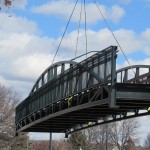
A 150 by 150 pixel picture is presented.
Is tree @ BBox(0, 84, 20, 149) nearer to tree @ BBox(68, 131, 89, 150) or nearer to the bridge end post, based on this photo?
tree @ BBox(68, 131, 89, 150)

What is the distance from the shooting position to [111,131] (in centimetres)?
11306

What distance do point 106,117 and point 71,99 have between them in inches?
194

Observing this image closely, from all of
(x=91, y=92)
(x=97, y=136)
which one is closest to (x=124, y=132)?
(x=97, y=136)

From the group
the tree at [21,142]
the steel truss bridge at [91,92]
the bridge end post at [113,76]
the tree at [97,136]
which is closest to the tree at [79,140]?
the tree at [21,142]

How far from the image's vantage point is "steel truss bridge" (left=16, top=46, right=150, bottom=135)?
2094 cm

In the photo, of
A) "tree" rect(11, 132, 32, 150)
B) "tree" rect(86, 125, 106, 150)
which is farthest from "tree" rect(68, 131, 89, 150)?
"tree" rect(86, 125, 106, 150)

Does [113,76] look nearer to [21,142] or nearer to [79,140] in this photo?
[79,140]

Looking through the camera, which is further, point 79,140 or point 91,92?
point 79,140

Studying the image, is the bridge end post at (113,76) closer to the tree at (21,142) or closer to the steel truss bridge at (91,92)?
the steel truss bridge at (91,92)

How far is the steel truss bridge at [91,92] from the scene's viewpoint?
68.7ft

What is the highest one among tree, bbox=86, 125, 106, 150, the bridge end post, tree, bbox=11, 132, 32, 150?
tree, bbox=86, 125, 106, 150

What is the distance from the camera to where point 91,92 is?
920 inches

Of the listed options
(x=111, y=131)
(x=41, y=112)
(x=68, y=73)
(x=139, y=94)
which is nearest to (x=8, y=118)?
(x=111, y=131)

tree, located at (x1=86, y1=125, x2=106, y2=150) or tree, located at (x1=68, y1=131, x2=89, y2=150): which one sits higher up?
tree, located at (x1=86, y1=125, x2=106, y2=150)
